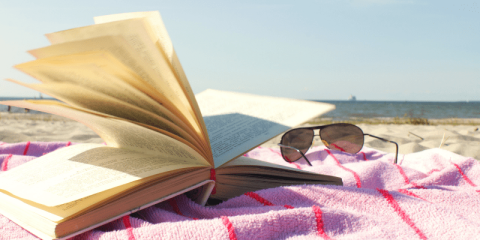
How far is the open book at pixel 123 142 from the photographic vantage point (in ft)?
1.79

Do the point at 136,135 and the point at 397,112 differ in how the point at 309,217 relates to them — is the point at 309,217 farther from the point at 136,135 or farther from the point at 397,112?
the point at 397,112

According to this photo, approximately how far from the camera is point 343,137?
1.62 metres

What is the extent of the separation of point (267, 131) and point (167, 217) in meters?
0.38

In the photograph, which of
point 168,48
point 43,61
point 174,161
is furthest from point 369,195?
point 43,61

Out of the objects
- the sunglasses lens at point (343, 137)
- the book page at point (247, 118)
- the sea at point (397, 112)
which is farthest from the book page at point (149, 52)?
the sea at point (397, 112)

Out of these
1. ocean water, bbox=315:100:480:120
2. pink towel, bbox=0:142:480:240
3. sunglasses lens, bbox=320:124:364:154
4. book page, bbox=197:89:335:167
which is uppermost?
book page, bbox=197:89:335:167

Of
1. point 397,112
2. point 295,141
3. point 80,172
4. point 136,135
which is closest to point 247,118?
point 136,135

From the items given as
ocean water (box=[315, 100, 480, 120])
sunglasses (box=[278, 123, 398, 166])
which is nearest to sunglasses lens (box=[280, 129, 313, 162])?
sunglasses (box=[278, 123, 398, 166])

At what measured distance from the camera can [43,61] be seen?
642 mm

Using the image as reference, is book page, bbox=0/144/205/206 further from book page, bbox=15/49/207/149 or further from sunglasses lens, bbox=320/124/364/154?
sunglasses lens, bbox=320/124/364/154

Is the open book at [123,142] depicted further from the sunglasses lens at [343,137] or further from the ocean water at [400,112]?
the ocean water at [400,112]

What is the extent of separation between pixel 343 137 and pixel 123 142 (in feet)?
4.05

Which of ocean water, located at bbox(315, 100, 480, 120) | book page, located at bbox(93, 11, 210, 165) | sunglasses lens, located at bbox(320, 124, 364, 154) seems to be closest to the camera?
book page, located at bbox(93, 11, 210, 165)

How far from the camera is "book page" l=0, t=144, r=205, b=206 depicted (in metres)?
0.54
